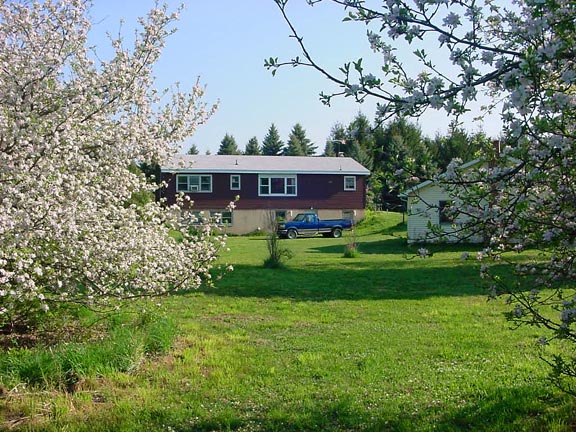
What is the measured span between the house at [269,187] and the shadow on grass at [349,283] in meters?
19.5

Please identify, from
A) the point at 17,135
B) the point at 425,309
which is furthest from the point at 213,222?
the point at 425,309

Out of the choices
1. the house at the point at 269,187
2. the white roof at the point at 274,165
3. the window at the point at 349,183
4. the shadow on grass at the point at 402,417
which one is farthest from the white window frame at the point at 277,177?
the shadow on grass at the point at 402,417

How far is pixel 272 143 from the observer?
70125mm

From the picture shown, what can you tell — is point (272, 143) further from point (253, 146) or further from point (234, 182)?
point (234, 182)

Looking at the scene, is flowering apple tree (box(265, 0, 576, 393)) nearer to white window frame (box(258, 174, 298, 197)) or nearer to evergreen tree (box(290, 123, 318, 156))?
white window frame (box(258, 174, 298, 197))

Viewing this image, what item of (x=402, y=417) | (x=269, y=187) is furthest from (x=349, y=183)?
(x=402, y=417)

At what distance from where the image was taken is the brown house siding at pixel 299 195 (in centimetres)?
3659

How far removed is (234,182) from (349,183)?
7.65m

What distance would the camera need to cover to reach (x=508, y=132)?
316 cm

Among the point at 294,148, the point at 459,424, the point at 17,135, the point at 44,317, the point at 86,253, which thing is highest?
the point at 294,148

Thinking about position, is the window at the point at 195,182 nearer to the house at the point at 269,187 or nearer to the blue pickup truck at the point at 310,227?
the house at the point at 269,187

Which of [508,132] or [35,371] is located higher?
[508,132]

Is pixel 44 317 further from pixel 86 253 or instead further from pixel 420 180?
pixel 420 180

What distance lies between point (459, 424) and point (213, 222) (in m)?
4.47
